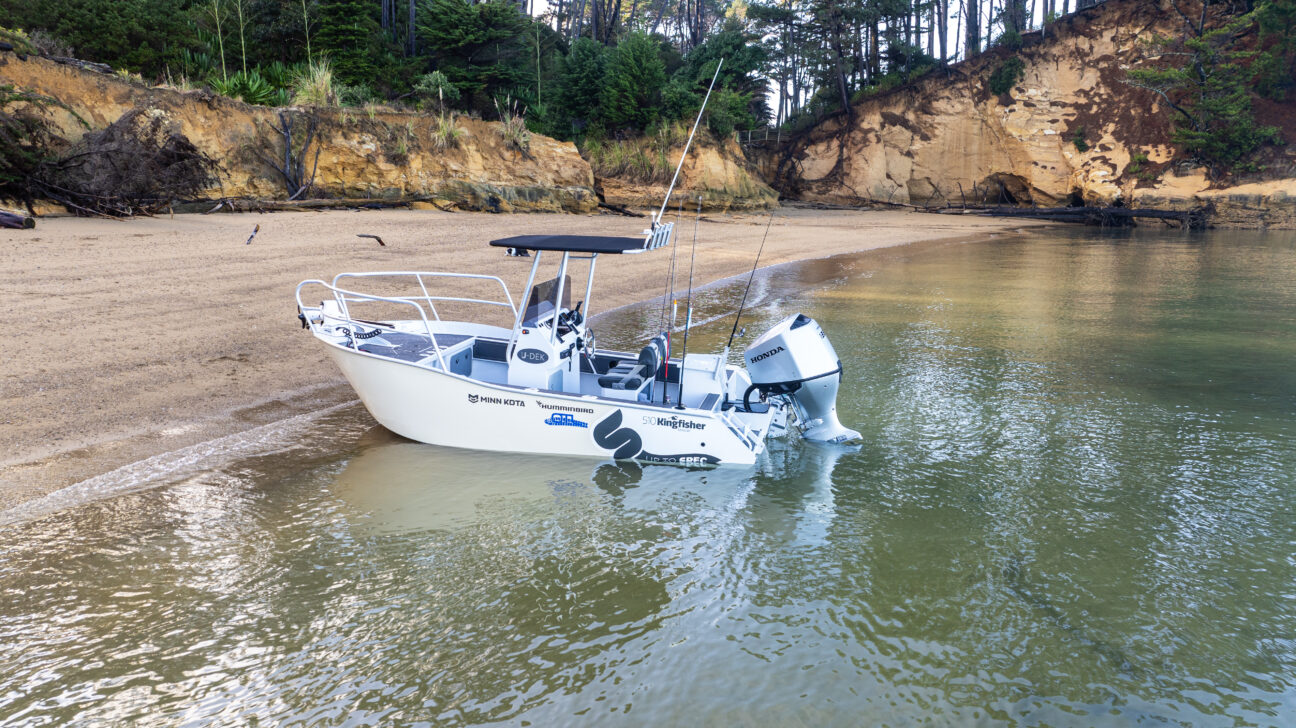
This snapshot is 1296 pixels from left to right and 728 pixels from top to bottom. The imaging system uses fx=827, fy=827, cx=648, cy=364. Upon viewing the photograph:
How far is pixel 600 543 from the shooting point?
18.1 feet

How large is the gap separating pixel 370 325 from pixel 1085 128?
114ft

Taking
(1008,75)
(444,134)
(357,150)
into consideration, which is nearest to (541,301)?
(357,150)

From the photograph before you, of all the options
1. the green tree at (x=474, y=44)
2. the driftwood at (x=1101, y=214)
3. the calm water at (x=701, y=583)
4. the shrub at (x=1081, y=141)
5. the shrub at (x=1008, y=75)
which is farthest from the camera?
the shrub at (x=1008, y=75)

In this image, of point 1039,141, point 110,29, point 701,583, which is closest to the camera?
point 701,583

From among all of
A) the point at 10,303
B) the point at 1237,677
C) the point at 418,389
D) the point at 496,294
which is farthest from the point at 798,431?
the point at 10,303

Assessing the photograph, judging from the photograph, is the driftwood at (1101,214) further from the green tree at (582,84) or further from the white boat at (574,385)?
the white boat at (574,385)

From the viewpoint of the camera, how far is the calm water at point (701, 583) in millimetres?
3971

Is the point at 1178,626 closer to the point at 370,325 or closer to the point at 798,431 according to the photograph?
the point at 798,431

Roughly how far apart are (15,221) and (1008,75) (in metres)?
35.5

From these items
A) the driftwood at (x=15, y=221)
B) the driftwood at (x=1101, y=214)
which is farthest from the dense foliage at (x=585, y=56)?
the driftwood at (x=15, y=221)

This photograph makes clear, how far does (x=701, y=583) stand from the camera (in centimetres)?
505

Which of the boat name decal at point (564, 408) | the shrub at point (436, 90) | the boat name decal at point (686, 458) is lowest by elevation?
the boat name decal at point (686, 458)

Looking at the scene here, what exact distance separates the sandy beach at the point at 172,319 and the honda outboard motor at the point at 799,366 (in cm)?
427

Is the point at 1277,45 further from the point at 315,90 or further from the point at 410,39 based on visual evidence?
the point at 315,90
